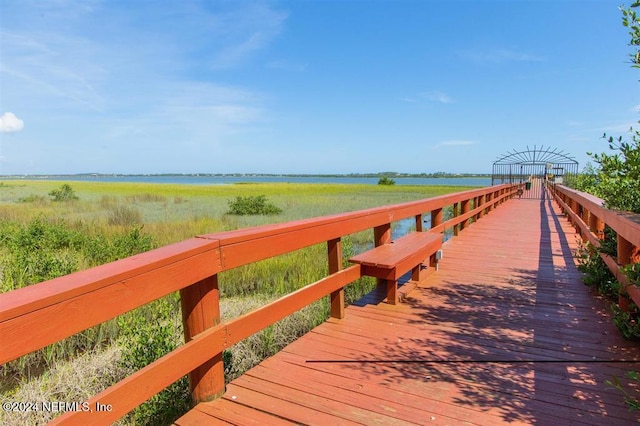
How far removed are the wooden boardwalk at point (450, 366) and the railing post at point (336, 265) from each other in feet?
0.42

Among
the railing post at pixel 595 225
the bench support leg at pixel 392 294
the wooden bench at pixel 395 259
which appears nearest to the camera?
the wooden bench at pixel 395 259

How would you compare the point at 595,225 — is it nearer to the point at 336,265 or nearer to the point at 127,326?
the point at 336,265

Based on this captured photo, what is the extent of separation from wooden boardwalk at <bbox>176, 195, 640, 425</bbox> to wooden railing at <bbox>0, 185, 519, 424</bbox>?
37 centimetres

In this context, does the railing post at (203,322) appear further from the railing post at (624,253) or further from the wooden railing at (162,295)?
the railing post at (624,253)

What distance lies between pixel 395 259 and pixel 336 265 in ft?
1.88

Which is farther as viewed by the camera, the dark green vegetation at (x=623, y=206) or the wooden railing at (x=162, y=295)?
the dark green vegetation at (x=623, y=206)

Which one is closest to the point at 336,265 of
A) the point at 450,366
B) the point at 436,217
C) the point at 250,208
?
the point at 450,366

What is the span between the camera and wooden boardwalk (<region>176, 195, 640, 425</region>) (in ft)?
6.82

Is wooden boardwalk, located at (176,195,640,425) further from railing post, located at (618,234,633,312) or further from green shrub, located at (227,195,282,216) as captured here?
green shrub, located at (227,195,282,216)

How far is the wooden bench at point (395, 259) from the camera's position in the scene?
11.3 ft

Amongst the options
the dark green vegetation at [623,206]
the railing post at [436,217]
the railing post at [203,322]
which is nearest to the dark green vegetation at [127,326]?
the railing post at [203,322]

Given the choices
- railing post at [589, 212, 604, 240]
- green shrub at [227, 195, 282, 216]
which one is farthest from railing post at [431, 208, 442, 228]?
green shrub at [227, 195, 282, 216]

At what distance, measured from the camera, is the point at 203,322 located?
6.69 feet

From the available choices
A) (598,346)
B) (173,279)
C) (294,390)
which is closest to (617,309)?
(598,346)
